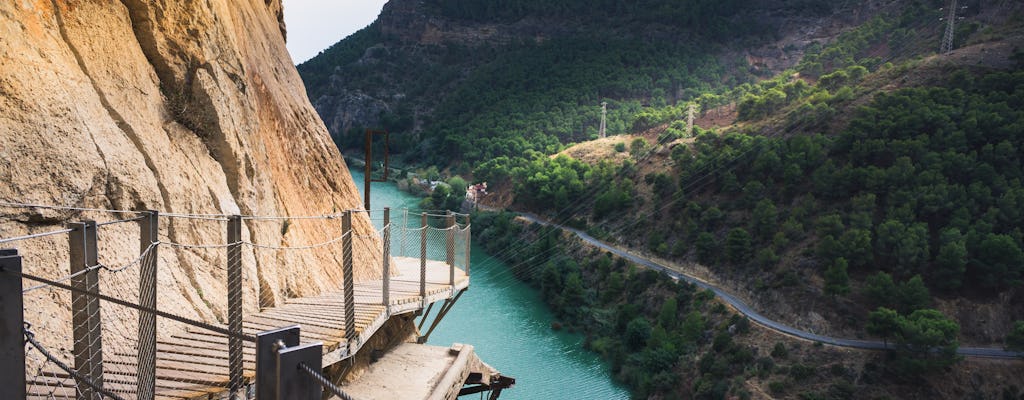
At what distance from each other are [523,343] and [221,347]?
2317cm

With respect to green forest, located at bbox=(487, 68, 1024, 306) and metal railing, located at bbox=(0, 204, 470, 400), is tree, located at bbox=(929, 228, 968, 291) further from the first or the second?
metal railing, located at bbox=(0, 204, 470, 400)

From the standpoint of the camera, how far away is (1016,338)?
22.5m

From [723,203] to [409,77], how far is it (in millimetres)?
65371

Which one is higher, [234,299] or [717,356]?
[234,299]

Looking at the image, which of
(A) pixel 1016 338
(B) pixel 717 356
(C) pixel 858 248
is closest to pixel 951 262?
(C) pixel 858 248

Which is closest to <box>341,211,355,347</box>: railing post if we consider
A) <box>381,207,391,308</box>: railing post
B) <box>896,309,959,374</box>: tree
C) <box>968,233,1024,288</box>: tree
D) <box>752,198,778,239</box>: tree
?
<box>381,207,391,308</box>: railing post

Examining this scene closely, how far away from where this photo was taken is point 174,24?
6.88m

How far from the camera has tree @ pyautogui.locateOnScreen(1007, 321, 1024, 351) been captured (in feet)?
73.6

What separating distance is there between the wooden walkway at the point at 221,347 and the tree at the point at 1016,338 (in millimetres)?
22144

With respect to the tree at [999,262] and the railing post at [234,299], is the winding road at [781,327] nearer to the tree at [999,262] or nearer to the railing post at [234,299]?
the tree at [999,262]

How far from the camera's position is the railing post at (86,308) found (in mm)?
3797

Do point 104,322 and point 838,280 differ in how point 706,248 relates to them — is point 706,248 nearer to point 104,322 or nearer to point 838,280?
point 838,280

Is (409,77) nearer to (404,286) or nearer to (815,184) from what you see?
(815,184)

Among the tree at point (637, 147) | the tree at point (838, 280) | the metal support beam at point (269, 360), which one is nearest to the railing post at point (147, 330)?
the metal support beam at point (269, 360)
